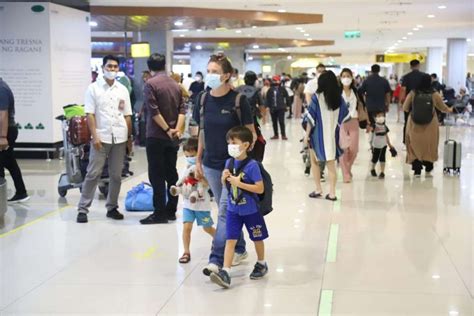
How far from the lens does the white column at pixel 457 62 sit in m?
29.2

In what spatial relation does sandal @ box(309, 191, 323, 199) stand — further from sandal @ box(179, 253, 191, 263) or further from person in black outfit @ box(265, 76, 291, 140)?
person in black outfit @ box(265, 76, 291, 140)

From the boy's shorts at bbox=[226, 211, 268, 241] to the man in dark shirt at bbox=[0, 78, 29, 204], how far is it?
12.5ft

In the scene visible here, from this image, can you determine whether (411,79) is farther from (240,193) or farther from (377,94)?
(240,193)

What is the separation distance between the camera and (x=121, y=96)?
22.9 feet

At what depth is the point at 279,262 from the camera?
217 inches

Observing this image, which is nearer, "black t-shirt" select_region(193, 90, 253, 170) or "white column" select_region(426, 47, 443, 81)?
"black t-shirt" select_region(193, 90, 253, 170)

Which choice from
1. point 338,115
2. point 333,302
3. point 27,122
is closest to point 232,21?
point 27,122

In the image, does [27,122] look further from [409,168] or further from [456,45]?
[456,45]

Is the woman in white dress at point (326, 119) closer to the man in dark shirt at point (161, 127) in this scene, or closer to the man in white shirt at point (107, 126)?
the man in dark shirt at point (161, 127)

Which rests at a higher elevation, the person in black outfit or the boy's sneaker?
the person in black outfit

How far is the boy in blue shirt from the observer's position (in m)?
4.78

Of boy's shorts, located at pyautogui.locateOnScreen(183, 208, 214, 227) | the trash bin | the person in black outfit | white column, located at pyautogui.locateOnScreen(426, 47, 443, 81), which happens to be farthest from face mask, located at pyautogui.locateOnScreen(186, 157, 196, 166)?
white column, located at pyautogui.locateOnScreen(426, 47, 443, 81)

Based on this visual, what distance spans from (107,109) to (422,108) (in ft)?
16.4

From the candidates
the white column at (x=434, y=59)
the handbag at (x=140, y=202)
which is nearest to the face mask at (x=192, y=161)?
the handbag at (x=140, y=202)
